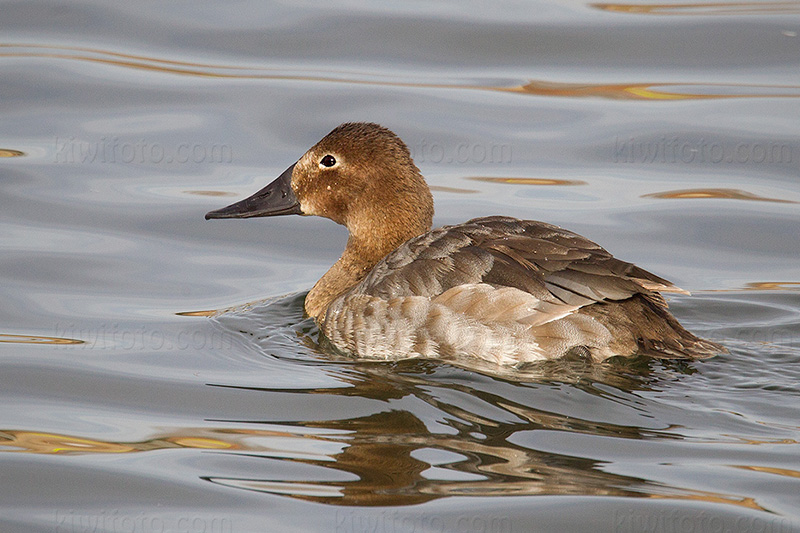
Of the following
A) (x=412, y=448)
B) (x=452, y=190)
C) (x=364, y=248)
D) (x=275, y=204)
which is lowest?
(x=412, y=448)

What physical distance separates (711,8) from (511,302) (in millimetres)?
7580

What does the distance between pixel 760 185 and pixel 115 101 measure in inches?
235

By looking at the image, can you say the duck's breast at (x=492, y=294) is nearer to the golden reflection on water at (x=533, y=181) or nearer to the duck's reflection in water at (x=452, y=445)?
the duck's reflection in water at (x=452, y=445)

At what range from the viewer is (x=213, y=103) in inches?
429

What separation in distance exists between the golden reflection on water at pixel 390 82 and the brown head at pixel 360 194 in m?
4.09

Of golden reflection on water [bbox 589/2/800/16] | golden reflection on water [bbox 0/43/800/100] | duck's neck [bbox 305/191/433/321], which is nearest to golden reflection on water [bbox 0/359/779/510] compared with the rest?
duck's neck [bbox 305/191/433/321]

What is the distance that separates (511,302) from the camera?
6.07 meters

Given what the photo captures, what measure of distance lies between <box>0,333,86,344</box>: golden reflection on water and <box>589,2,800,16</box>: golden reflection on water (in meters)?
7.66

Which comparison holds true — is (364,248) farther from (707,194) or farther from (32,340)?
(707,194)

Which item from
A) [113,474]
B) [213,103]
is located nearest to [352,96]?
[213,103]

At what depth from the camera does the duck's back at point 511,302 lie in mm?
5918

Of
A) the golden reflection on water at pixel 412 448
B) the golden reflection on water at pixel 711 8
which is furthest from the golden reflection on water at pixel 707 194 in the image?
the golden reflection on water at pixel 412 448

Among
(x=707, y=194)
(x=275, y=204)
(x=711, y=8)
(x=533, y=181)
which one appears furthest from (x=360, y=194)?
(x=711, y=8)

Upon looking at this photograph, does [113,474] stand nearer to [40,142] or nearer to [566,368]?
[566,368]
